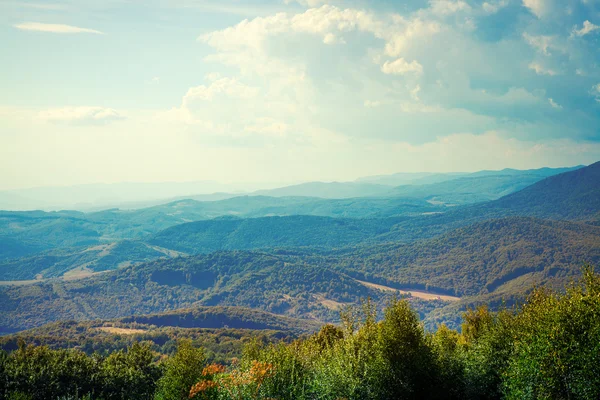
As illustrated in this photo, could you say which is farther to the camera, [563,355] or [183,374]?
[183,374]

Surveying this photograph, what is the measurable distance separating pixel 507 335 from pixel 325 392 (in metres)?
20.1

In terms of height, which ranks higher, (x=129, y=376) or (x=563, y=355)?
(x=563, y=355)

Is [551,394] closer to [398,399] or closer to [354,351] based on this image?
[398,399]

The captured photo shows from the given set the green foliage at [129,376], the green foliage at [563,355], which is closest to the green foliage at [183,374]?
the green foliage at [129,376]

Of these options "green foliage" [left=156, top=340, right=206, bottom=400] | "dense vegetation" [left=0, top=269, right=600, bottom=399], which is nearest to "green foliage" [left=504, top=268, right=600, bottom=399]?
"dense vegetation" [left=0, top=269, right=600, bottom=399]

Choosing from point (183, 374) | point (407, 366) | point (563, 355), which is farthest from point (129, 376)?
point (563, 355)

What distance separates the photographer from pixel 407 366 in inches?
1358

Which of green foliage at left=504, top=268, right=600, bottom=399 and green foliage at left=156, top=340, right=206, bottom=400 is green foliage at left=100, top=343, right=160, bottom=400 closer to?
→ green foliage at left=156, top=340, right=206, bottom=400

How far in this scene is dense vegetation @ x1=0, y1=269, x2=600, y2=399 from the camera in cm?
2770

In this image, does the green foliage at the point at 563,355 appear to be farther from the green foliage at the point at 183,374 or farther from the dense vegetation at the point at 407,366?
the green foliage at the point at 183,374

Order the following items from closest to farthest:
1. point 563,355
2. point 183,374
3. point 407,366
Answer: point 563,355 < point 407,366 < point 183,374

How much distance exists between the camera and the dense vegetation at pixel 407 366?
27.7 m

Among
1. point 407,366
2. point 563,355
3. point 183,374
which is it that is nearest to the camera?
point 563,355

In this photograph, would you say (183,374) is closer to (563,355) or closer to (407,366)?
(407,366)
